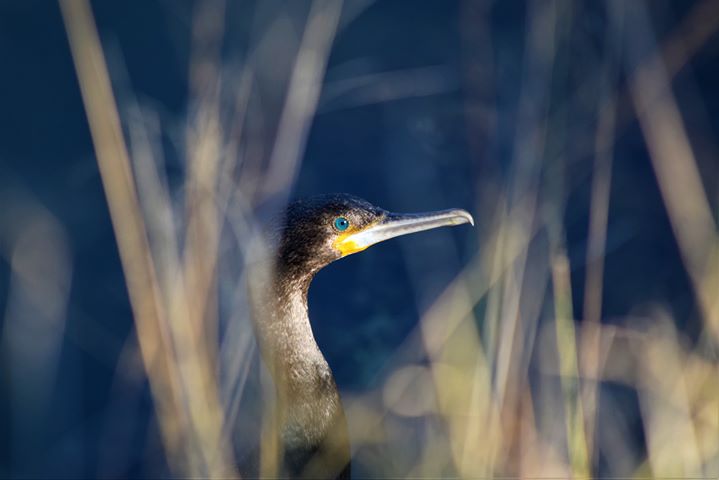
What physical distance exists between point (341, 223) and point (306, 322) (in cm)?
36

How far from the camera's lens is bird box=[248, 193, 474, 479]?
10.5 feet

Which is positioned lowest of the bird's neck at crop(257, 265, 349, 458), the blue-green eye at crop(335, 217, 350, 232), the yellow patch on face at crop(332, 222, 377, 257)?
the bird's neck at crop(257, 265, 349, 458)

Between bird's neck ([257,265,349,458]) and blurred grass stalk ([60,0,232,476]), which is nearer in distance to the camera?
blurred grass stalk ([60,0,232,476])

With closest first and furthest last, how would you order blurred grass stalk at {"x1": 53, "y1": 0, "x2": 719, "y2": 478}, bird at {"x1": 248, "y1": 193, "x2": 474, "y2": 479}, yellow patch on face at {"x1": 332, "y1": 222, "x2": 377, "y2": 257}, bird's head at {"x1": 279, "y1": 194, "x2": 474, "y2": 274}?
blurred grass stalk at {"x1": 53, "y1": 0, "x2": 719, "y2": 478}, bird at {"x1": 248, "y1": 193, "x2": 474, "y2": 479}, bird's head at {"x1": 279, "y1": 194, "x2": 474, "y2": 274}, yellow patch on face at {"x1": 332, "y1": 222, "x2": 377, "y2": 257}

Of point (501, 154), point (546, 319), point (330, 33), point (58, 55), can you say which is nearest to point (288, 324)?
point (330, 33)

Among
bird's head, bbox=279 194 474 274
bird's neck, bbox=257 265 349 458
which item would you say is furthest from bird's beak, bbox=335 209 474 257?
bird's neck, bbox=257 265 349 458

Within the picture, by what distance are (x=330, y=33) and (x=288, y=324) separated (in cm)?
98

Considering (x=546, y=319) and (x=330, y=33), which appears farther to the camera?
(x=546, y=319)

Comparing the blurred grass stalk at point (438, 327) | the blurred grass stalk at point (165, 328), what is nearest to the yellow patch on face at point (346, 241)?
the blurred grass stalk at point (438, 327)

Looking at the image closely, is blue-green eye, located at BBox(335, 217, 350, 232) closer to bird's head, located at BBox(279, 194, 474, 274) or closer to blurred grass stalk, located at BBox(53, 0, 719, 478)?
bird's head, located at BBox(279, 194, 474, 274)

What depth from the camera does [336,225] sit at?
3379 millimetres

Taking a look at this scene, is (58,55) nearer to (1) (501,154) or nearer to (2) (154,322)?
(1) (501,154)

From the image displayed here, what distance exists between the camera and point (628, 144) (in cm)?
570

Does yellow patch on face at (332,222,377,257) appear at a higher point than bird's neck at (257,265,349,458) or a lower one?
higher
